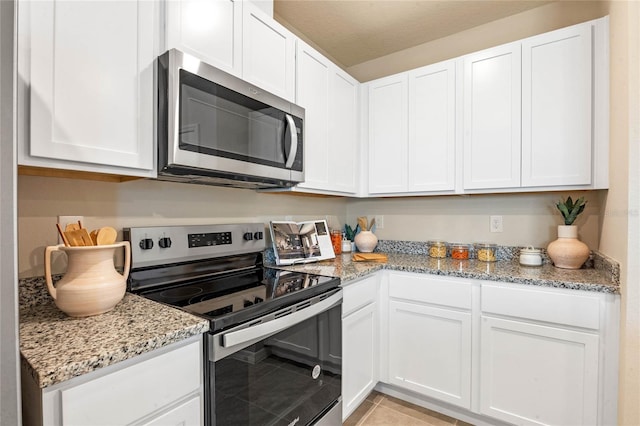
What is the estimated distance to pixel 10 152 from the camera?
60 cm

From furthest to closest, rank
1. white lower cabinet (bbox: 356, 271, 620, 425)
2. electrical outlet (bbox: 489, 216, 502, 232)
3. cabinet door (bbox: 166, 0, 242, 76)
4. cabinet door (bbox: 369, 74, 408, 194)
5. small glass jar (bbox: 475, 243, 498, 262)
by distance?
1. cabinet door (bbox: 369, 74, 408, 194)
2. electrical outlet (bbox: 489, 216, 502, 232)
3. small glass jar (bbox: 475, 243, 498, 262)
4. white lower cabinet (bbox: 356, 271, 620, 425)
5. cabinet door (bbox: 166, 0, 242, 76)

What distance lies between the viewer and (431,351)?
1913 mm

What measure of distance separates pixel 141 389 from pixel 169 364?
0.08 metres

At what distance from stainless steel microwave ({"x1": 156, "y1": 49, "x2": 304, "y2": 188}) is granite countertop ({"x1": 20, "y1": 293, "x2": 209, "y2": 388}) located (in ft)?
1.78

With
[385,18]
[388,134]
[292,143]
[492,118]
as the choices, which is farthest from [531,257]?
[385,18]

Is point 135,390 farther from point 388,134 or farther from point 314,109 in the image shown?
point 388,134

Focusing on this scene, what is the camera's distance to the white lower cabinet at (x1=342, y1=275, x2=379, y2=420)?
1.71m

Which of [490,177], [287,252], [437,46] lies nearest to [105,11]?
[287,252]

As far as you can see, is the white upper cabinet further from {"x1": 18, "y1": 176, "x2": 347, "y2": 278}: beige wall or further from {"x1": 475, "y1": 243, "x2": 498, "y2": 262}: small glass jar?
{"x1": 475, "y1": 243, "x2": 498, "y2": 262}: small glass jar

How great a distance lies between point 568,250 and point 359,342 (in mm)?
1326

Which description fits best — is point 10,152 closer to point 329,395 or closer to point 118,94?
point 118,94

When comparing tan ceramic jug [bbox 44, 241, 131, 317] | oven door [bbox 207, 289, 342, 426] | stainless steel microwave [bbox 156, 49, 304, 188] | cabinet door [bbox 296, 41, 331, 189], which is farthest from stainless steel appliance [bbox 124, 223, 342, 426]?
cabinet door [bbox 296, 41, 331, 189]

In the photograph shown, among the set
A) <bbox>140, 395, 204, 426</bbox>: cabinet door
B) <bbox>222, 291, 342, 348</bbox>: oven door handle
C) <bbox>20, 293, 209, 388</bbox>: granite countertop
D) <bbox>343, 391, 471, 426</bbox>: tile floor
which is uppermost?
<bbox>20, 293, 209, 388</bbox>: granite countertop

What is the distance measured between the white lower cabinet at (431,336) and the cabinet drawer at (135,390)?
1.38m
